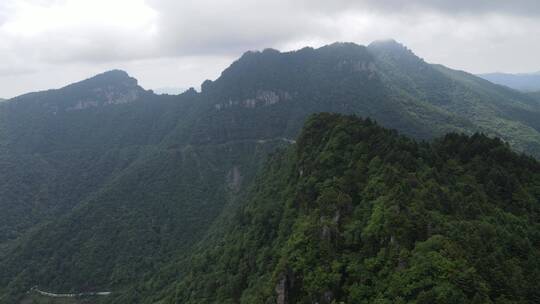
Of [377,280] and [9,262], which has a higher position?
[377,280]

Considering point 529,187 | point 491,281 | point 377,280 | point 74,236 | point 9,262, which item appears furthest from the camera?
point 74,236

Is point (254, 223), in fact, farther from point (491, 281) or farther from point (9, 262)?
point (9, 262)

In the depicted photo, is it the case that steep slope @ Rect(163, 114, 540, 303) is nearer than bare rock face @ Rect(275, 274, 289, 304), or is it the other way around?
steep slope @ Rect(163, 114, 540, 303)

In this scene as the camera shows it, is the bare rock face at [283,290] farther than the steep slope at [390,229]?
Yes

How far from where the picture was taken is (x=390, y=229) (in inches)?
1564

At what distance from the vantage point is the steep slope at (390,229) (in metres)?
34.4

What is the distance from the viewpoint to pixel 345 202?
49.2 metres

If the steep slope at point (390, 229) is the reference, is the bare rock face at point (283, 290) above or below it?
below

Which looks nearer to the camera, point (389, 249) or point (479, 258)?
point (479, 258)

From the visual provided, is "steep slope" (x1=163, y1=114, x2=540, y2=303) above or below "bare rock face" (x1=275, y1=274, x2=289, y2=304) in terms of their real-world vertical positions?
above

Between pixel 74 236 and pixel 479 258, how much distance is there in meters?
155

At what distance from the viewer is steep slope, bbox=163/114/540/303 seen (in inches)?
1353

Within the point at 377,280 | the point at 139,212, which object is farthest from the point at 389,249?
the point at 139,212

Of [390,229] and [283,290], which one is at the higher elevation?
[390,229]
